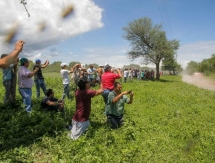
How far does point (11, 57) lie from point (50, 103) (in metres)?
3.75

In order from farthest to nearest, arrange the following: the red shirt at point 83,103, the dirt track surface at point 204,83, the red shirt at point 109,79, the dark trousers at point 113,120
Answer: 1. the dirt track surface at point 204,83
2. the red shirt at point 109,79
3. the dark trousers at point 113,120
4. the red shirt at point 83,103

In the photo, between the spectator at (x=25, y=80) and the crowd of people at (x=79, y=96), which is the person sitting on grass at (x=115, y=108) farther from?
the spectator at (x=25, y=80)

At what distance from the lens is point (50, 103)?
731cm

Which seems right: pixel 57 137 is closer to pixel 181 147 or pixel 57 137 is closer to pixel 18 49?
pixel 18 49

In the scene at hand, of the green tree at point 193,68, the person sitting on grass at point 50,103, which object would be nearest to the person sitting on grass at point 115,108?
the person sitting on grass at point 50,103

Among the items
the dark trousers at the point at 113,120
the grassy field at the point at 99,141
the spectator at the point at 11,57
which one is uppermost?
the spectator at the point at 11,57

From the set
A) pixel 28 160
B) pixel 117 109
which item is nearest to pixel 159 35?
pixel 117 109

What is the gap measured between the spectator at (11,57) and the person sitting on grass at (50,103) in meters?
3.46

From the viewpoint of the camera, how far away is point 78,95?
20.2 ft

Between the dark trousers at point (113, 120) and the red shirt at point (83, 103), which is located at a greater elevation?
the red shirt at point (83, 103)

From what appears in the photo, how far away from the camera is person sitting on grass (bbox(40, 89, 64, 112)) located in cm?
732

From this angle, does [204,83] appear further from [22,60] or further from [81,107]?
[22,60]

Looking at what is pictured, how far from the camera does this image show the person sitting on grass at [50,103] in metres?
7.32

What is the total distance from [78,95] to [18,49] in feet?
8.43
